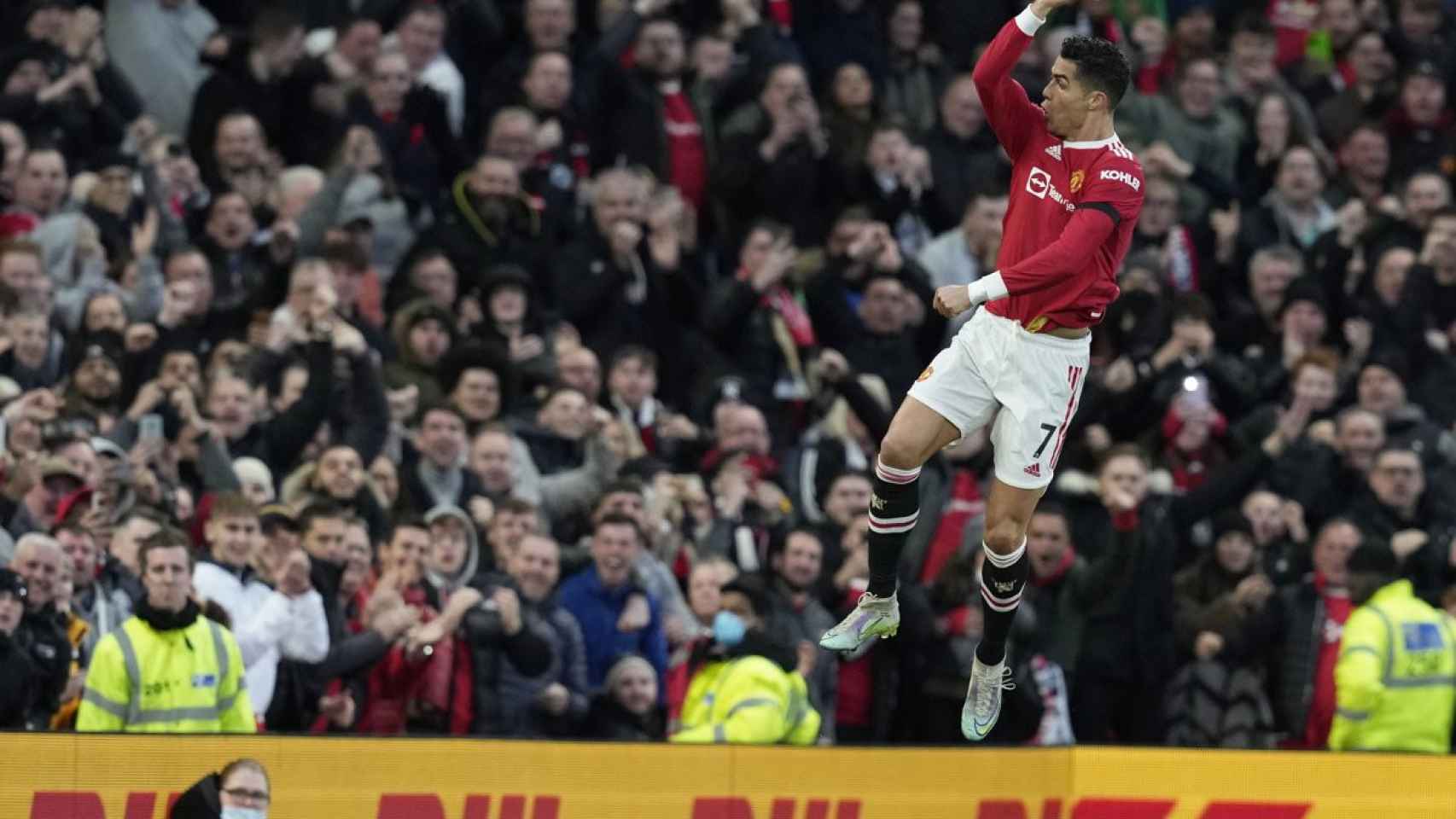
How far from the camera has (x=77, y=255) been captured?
16.2 meters

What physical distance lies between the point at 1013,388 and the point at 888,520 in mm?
772

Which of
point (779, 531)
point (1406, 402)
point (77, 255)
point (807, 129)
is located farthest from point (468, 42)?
point (1406, 402)

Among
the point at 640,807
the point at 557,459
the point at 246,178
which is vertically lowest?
the point at 640,807

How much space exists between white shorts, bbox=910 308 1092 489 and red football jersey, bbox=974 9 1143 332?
94 mm

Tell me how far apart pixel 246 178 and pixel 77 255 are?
147 centimetres

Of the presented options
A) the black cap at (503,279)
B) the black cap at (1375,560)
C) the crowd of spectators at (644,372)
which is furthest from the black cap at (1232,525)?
the black cap at (503,279)

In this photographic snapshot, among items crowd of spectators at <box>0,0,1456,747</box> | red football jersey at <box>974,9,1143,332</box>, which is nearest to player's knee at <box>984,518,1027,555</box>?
red football jersey at <box>974,9,1143,332</box>

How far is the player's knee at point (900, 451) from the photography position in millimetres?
11625

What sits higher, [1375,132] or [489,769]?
[1375,132]

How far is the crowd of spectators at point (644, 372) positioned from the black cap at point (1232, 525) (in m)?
0.04

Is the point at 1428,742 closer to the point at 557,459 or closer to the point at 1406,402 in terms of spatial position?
the point at 1406,402

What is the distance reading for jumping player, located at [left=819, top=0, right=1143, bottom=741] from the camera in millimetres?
11195

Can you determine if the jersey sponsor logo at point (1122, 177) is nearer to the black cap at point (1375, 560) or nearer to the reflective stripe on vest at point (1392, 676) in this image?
the reflective stripe on vest at point (1392, 676)

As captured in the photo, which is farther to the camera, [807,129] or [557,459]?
[807,129]
